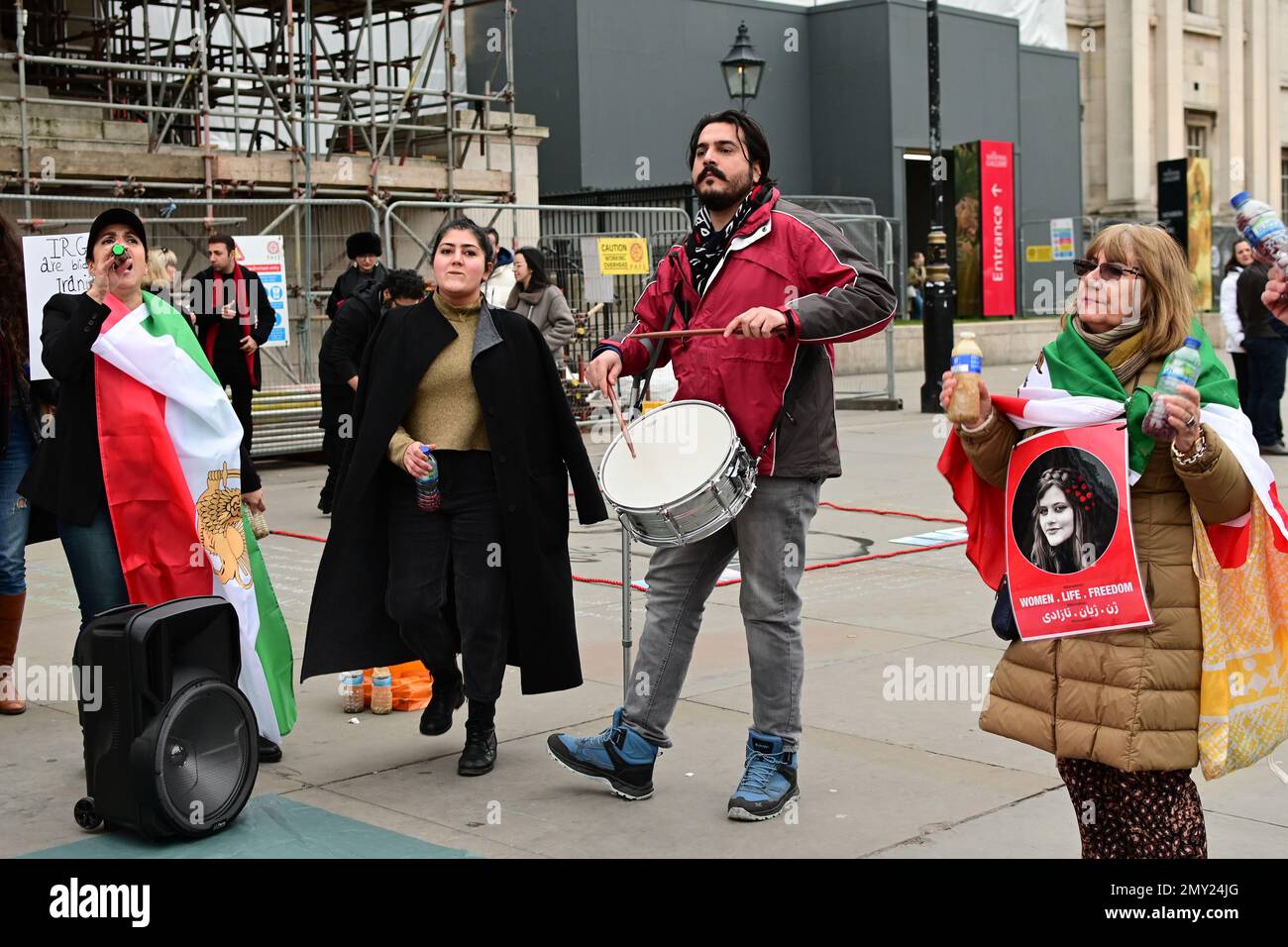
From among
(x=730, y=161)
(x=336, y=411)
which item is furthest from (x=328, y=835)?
(x=336, y=411)

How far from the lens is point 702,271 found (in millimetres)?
5020

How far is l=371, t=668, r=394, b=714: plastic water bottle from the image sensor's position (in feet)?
20.4

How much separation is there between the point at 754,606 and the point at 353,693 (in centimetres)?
211

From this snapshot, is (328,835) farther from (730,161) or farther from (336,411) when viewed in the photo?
(336,411)

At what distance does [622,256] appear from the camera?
56.8ft

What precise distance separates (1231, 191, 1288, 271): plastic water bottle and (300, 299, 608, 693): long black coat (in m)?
2.33

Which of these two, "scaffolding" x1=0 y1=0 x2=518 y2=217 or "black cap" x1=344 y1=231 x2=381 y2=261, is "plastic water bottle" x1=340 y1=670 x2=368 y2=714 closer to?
"black cap" x1=344 y1=231 x2=381 y2=261

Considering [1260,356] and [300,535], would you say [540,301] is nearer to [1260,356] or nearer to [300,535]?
[300,535]

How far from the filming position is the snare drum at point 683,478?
4574 mm

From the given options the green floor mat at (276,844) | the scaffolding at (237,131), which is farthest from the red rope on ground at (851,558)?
the scaffolding at (237,131)

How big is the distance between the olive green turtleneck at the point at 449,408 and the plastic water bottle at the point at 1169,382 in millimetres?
2524

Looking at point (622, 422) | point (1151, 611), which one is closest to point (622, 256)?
point (622, 422)

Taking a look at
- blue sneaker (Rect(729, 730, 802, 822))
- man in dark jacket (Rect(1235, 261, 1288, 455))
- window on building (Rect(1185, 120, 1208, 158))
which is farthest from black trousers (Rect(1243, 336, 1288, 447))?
window on building (Rect(1185, 120, 1208, 158))

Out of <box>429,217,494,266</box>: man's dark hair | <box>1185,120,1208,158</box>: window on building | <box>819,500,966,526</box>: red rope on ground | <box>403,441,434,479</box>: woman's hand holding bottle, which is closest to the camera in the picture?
<box>403,441,434,479</box>: woman's hand holding bottle
